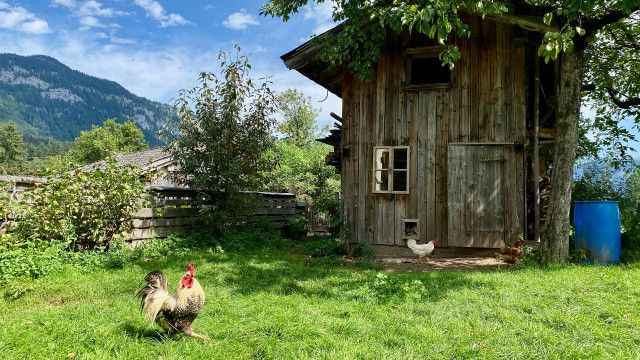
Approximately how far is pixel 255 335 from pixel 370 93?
27.4 feet

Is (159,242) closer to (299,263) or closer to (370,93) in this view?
(299,263)

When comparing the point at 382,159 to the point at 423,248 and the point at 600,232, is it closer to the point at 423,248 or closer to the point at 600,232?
the point at 423,248

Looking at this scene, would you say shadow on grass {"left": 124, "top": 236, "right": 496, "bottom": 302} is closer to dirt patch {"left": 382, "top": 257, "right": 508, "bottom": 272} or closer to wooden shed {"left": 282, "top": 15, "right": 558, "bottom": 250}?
dirt patch {"left": 382, "top": 257, "right": 508, "bottom": 272}

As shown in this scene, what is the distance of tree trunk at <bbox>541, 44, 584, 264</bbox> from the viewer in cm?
774

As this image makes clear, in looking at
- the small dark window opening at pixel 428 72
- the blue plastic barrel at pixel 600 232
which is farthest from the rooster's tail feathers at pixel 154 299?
the small dark window opening at pixel 428 72

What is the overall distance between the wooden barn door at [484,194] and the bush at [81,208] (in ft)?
24.3

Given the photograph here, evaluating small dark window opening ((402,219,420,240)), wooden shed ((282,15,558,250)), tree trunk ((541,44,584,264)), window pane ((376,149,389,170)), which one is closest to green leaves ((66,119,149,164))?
wooden shed ((282,15,558,250))

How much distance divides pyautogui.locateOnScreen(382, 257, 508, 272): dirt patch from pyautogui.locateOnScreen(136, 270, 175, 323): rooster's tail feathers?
17.7 ft

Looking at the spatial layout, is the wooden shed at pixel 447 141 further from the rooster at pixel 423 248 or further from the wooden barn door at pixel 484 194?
the rooster at pixel 423 248

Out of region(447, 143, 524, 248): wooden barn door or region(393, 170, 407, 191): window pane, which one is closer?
region(447, 143, 524, 248): wooden barn door

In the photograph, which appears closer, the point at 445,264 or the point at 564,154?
the point at 564,154

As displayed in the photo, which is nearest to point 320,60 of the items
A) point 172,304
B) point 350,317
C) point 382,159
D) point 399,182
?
point 382,159

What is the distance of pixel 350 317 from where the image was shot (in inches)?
179

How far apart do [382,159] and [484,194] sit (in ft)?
9.04
